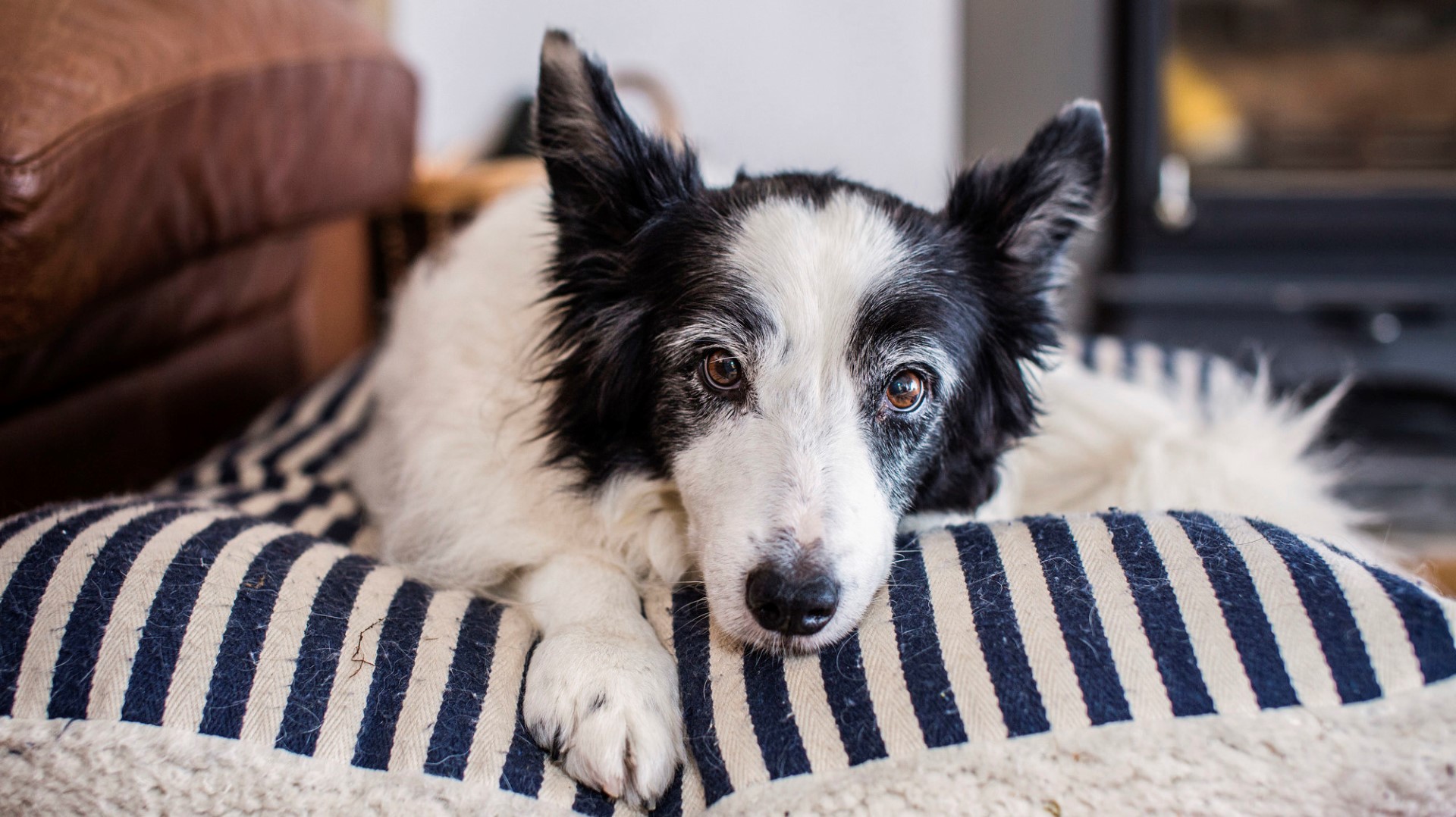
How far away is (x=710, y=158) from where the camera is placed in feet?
12.6

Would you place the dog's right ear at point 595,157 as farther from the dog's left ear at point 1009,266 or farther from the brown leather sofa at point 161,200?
the brown leather sofa at point 161,200

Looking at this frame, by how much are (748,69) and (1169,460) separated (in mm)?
3111

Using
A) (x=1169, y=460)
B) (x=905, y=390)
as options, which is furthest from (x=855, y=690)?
(x=1169, y=460)

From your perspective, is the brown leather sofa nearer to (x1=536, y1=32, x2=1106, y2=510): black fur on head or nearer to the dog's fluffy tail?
(x1=536, y1=32, x2=1106, y2=510): black fur on head

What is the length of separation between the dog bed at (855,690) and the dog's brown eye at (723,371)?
346 millimetres

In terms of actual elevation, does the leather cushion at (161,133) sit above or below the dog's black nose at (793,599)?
above

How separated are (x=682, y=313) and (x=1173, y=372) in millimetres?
1762

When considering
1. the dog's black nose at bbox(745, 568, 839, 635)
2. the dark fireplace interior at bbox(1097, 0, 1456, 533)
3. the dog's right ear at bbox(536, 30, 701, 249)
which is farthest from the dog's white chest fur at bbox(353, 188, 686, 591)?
the dark fireplace interior at bbox(1097, 0, 1456, 533)

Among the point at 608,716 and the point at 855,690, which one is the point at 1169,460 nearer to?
the point at 855,690

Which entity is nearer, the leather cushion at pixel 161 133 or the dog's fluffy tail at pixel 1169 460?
the leather cushion at pixel 161 133

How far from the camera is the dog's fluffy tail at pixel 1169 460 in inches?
69.4

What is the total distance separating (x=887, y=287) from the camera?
1.42 metres

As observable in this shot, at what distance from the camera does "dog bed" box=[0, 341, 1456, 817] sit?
3.58ft

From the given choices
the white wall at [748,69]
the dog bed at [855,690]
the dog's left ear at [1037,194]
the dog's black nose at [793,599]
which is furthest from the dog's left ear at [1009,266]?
the white wall at [748,69]
